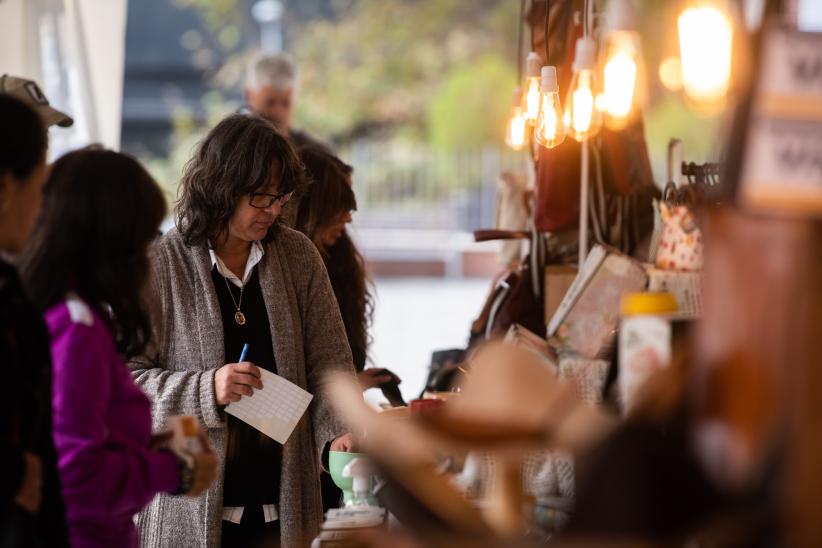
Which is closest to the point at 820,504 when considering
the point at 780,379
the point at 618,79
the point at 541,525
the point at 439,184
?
the point at 780,379

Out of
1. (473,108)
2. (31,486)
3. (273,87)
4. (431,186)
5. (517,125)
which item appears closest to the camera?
(31,486)

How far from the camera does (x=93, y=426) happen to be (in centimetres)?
201

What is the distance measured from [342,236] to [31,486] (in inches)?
96.6

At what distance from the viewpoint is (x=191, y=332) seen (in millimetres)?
3006

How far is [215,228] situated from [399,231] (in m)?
12.6

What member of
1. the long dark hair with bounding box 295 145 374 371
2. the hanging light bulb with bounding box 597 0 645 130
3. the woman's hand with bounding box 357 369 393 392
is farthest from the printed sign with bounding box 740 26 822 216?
the woman's hand with bounding box 357 369 393 392

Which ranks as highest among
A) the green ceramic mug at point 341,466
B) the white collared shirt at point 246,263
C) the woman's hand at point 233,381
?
the white collared shirt at point 246,263

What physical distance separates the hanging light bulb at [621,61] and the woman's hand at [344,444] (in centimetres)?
116

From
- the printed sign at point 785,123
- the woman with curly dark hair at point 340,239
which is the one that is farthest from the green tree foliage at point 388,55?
the printed sign at point 785,123

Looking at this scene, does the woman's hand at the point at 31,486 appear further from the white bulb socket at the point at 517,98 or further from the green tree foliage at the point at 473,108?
the green tree foliage at the point at 473,108

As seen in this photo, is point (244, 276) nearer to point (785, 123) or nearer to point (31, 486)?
point (31, 486)

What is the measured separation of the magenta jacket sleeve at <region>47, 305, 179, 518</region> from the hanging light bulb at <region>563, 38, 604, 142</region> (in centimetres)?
153

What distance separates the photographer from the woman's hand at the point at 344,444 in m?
3.00

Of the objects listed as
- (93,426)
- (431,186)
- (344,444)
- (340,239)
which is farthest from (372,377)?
(431,186)
